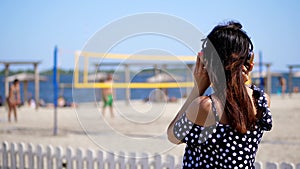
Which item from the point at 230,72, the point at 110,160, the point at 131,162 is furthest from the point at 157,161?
the point at 230,72

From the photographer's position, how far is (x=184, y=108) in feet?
5.40

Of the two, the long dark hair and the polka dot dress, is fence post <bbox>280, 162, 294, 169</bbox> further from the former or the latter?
the long dark hair

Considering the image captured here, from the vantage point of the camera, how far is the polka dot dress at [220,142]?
64.2 inches

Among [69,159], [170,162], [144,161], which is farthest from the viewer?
[69,159]

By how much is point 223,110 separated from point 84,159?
3.16 m

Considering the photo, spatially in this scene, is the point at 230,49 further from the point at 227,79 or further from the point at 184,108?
the point at 184,108

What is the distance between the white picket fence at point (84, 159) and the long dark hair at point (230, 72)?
2001mm

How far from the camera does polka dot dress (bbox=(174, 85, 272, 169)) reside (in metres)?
1.63

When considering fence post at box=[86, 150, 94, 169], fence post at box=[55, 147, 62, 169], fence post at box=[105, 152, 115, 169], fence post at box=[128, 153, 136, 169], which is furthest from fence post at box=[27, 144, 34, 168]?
fence post at box=[128, 153, 136, 169]

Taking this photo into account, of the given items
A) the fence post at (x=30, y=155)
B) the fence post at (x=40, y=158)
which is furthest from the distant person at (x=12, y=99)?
the fence post at (x=40, y=158)

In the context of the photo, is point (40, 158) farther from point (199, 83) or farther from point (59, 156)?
point (199, 83)

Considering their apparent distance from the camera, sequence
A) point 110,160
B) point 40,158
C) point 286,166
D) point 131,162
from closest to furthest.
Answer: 1. point 286,166
2. point 131,162
3. point 110,160
4. point 40,158

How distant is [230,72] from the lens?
1.59 metres

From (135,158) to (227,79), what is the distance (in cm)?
258
